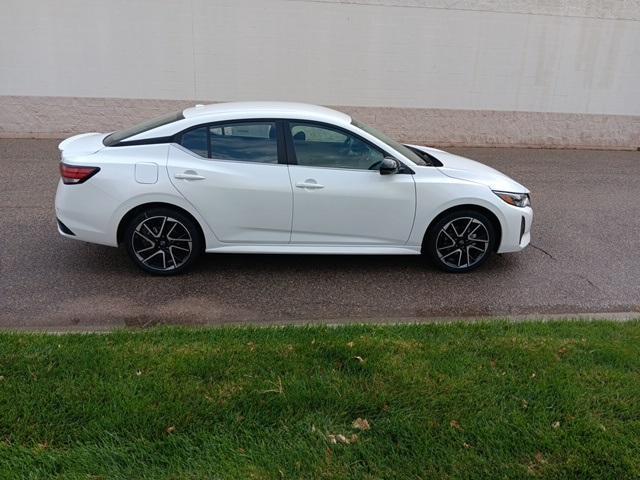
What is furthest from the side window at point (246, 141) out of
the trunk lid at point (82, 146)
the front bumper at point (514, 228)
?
the front bumper at point (514, 228)

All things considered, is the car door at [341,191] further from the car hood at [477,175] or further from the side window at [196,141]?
the side window at [196,141]

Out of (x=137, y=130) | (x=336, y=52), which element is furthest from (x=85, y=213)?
(x=336, y=52)

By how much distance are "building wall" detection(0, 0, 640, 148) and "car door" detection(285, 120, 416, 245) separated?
8.80 metres

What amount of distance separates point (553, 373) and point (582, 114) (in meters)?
13.7

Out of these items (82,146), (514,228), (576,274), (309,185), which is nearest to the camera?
(309,185)

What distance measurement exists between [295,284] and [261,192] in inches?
36.7

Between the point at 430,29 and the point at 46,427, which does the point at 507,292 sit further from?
the point at 430,29

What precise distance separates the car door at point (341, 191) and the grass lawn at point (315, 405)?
4.56ft

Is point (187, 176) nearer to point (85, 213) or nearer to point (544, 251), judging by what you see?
point (85, 213)

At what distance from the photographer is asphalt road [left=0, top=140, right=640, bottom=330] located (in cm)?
444

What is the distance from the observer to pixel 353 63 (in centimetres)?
1345

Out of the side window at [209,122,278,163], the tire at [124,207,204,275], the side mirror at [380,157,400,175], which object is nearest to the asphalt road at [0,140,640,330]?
the tire at [124,207,204,275]

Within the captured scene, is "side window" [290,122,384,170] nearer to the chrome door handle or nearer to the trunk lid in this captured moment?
the chrome door handle

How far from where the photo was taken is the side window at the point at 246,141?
497 centimetres
